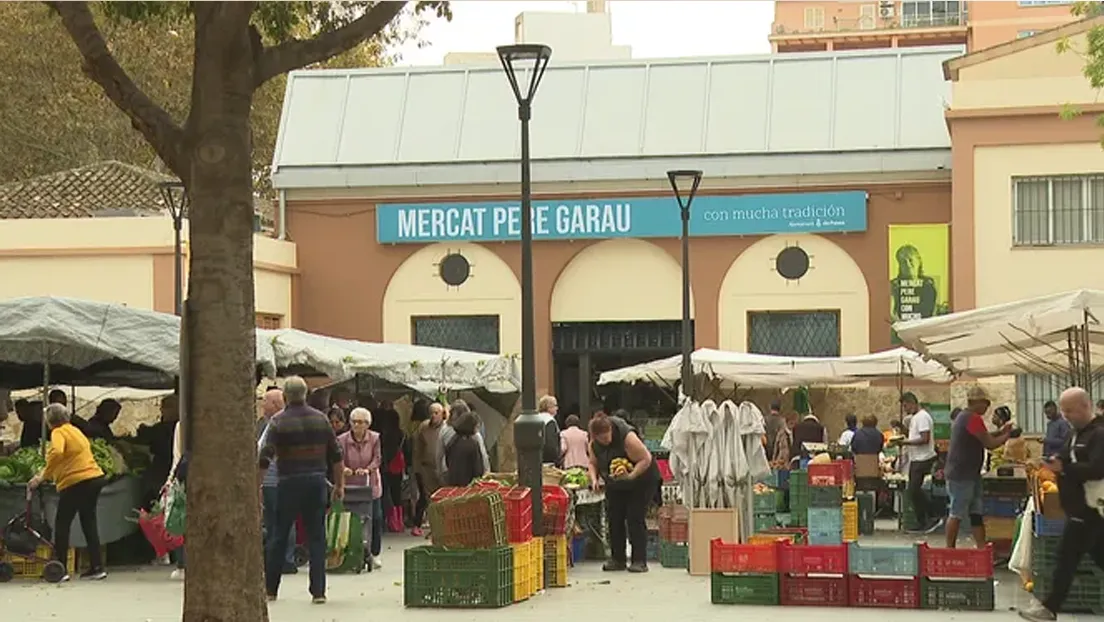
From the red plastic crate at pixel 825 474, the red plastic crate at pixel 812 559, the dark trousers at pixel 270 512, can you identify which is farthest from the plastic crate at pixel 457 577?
the red plastic crate at pixel 825 474

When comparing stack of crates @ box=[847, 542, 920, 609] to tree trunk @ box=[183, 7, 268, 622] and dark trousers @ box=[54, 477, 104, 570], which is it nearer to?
tree trunk @ box=[183, 7, 268, 622]

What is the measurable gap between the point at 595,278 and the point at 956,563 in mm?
18778

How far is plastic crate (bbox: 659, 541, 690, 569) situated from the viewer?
18.3 metres

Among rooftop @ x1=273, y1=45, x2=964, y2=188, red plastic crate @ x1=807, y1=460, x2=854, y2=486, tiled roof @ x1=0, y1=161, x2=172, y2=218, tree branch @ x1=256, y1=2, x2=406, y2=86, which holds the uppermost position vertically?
rooftop @ x1=273, y1=45, x2=964, y2=188

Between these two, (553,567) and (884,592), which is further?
(553,567)

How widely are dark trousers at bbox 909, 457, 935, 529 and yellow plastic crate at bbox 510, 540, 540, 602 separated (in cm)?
898

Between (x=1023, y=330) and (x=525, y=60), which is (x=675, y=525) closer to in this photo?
(x=1023, y=330)

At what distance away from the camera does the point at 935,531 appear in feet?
75.3

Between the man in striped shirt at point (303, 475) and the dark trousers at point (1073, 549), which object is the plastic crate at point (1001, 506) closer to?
the dark trousers at point (1073, 549)

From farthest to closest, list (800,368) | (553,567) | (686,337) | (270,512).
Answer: (800,368) → (686,337) → (553,567) → (270,512)

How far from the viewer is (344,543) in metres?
17.7

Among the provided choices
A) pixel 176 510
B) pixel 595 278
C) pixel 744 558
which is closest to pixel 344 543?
pixel 176 510

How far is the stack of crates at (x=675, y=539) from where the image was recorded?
18.3 meters

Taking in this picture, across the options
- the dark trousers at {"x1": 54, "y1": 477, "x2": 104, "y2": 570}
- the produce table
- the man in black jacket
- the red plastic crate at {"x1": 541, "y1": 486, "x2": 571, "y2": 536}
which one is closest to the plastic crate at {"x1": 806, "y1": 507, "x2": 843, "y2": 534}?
the red plastic crate at {"x1": 541, "y1": 486, "x2": 571, "y2": 536}
